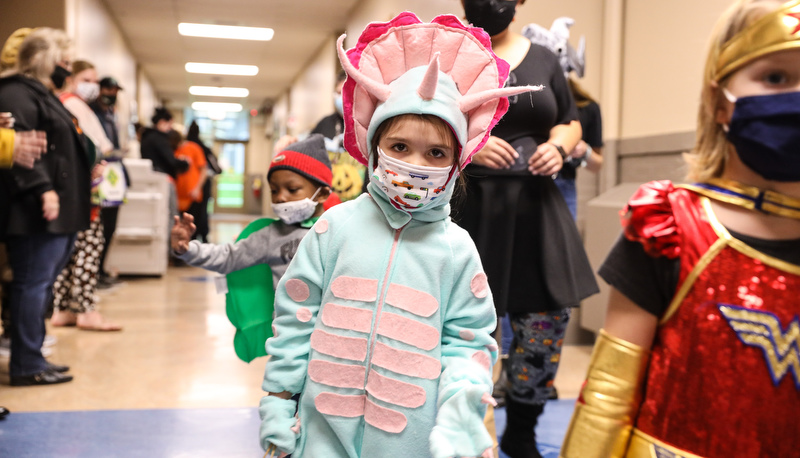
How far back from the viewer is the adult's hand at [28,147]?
3.06m

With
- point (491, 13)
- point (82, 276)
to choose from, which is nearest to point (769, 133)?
point (491, 13)

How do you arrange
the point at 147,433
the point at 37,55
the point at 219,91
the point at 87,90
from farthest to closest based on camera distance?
the point at 219,91 → the point at 87,90 → the point at 37,55 → the point at 147,433

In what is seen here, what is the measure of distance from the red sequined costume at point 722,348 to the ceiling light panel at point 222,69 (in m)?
14.3

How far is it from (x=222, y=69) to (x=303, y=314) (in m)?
14.4

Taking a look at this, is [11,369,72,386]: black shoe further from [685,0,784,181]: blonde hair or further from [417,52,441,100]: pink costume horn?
[685,0,784,181]: blonde hair

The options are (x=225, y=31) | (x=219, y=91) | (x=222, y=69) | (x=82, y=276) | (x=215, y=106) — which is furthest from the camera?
(x=215, y=106)

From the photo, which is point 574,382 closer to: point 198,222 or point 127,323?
point 127,323

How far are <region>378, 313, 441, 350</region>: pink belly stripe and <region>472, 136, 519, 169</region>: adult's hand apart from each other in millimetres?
792

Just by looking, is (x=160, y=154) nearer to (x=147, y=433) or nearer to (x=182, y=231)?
(x=147, y=433)

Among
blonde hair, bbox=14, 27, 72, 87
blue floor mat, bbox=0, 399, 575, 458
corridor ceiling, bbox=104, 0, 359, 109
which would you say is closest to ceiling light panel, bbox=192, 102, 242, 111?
corridor ceiling, bbox=104, 0, 359, 109

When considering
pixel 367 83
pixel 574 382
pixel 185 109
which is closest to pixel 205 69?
pixel 185 109

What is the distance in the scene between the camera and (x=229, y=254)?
6.90ft

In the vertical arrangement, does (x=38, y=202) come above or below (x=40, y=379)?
above

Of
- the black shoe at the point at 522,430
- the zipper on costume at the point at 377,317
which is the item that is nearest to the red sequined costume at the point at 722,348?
the zipper on costume at the point at 377,317
